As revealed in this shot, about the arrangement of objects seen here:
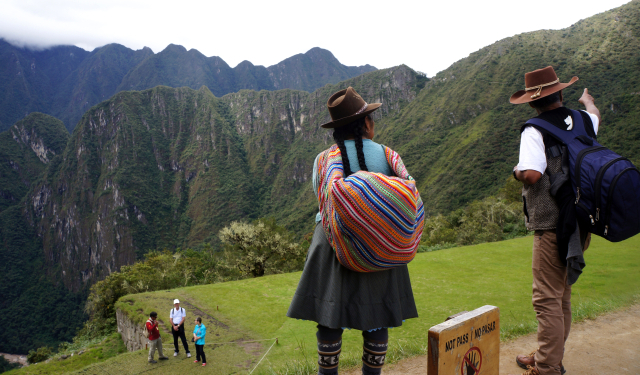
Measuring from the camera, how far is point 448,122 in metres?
75.9

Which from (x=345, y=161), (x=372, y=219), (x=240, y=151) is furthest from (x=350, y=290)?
(x=240, y=151)

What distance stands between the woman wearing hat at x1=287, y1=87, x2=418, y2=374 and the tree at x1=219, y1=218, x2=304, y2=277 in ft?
40.4

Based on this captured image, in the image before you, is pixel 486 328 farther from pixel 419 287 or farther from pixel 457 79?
pixel 457 79

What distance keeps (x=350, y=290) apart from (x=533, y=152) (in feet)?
4.31

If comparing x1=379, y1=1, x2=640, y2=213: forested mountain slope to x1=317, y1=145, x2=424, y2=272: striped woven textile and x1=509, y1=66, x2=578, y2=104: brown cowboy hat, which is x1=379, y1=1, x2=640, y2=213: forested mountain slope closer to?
x1=509, y1=66, x2=578, y2=104: brown cowboy hat

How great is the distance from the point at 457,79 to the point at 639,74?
44.5 meters

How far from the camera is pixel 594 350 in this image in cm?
257

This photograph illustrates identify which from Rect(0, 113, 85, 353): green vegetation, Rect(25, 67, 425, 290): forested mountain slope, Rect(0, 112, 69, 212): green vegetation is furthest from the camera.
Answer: Rect(0, 112, 69, 212): green vegetation

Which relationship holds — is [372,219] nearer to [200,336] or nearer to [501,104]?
[200,336]

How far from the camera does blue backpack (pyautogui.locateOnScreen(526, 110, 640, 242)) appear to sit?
1675 millimetres

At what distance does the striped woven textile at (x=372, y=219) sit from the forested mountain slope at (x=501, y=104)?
38.2m

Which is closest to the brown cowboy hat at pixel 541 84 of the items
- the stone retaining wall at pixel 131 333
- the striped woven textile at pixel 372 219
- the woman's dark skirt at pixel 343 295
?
the striped woven textile at pixel 372 219

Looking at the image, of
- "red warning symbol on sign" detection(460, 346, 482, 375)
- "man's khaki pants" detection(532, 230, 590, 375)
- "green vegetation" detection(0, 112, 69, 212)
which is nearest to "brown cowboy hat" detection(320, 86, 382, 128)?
"red warning symbol on sign" detection(460, 346, 482, 375)

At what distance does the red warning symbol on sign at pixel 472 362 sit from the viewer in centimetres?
140
